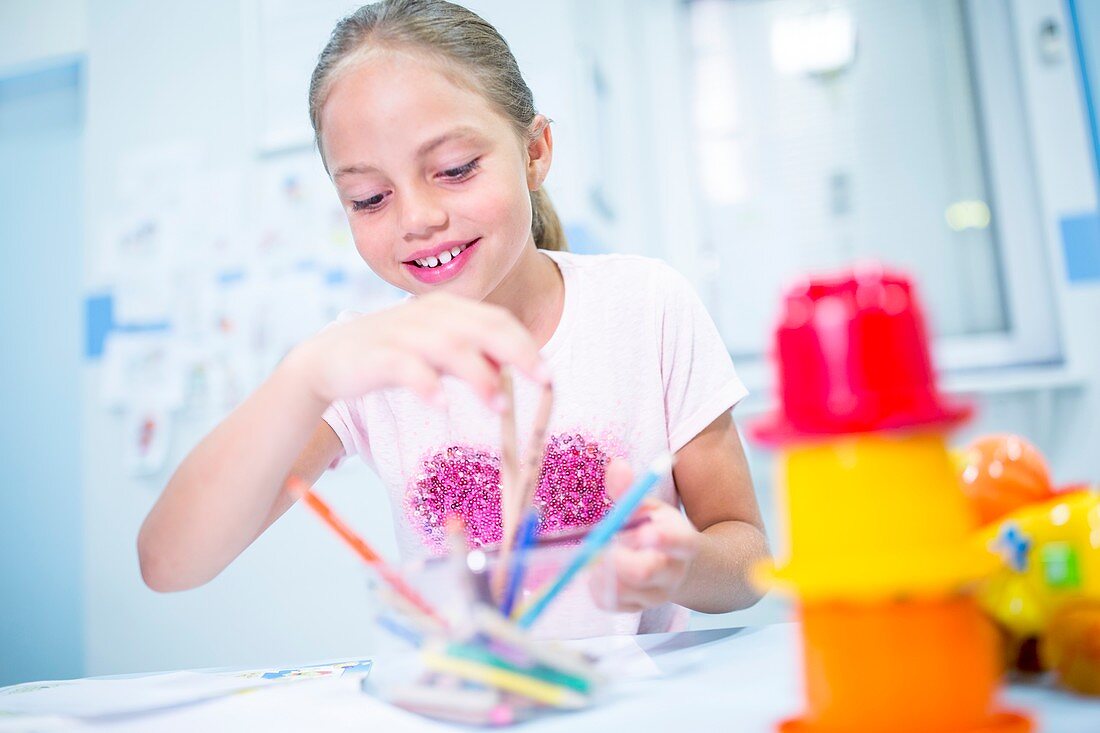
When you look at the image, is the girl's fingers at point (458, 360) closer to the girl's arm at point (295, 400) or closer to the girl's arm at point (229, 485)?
the girl's arm at point (295, 400)

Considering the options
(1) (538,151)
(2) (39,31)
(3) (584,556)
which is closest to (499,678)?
(3) (584,556)

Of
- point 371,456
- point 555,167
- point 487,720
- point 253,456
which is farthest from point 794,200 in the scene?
point 487,720

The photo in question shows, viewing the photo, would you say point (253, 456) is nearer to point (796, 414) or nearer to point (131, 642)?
point (796, 414)

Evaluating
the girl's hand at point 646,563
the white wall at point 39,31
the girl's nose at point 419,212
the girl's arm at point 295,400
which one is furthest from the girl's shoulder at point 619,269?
the white wall at point 39,31

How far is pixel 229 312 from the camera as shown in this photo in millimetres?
1854

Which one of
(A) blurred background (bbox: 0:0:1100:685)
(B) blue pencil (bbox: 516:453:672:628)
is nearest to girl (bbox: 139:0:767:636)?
(B) blue pencil (bbox: 516:453:672:628)

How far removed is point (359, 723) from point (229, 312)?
63.3 inches

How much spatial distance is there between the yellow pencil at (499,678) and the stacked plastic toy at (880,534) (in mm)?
111

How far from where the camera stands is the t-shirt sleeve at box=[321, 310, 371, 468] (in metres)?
0.85

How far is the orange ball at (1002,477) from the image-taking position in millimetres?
390

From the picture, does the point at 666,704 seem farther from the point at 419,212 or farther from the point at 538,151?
the point at 538,151

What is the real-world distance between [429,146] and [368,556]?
402 mm

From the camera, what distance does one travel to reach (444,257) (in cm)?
75

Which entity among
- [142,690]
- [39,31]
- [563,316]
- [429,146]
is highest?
[39,31]
